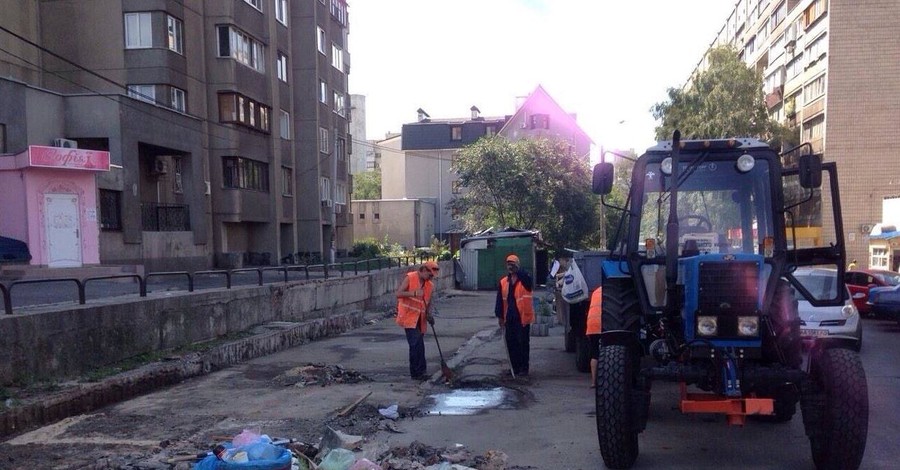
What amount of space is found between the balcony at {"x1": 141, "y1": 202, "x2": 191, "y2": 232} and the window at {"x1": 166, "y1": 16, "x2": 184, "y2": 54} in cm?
545

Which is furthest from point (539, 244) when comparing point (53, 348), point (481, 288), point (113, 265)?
point (53, 348)

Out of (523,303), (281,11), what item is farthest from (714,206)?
(281,11)

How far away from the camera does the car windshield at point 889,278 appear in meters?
21.2

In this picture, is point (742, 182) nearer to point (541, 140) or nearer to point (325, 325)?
point (325, 325)

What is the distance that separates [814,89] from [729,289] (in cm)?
3832

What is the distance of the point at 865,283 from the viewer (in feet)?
70.8

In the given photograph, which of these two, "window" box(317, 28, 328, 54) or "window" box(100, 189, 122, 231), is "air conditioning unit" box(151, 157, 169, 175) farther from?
"window" box(317, 28, 328, 54)

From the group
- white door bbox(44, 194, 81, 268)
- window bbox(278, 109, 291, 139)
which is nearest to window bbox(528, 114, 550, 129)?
window bbox(278, 109, 291, 139)

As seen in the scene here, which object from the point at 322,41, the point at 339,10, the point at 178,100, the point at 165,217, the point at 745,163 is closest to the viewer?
the point at 745,163

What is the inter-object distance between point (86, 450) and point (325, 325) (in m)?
9.69

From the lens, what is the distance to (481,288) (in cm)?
3434

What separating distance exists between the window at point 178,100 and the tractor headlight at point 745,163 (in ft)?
76.5

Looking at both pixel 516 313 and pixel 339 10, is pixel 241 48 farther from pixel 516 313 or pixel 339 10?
pixel 516 313

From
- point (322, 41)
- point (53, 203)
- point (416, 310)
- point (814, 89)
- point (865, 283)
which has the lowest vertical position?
point (865, 283)
